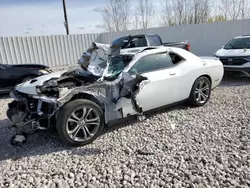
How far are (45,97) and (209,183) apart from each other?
2.64 meters

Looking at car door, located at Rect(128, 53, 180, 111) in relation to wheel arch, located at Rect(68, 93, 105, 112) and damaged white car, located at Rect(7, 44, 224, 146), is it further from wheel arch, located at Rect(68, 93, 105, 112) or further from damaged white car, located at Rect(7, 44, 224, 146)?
wheel arch, located at Rect(68, 93, 105, 112)

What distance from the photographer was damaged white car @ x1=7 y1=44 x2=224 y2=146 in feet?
11.1

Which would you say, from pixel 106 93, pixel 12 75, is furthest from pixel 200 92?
pixel 12 75

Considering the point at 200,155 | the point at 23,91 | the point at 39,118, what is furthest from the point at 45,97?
the point at 200,155

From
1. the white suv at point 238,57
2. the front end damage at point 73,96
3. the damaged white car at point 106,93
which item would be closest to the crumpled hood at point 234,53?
the white suv at point 238,57

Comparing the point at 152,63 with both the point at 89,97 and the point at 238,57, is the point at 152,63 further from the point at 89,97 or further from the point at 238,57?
the point at 238,57

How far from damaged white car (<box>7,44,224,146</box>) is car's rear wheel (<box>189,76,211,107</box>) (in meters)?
0.02

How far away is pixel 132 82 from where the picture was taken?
3754 mm

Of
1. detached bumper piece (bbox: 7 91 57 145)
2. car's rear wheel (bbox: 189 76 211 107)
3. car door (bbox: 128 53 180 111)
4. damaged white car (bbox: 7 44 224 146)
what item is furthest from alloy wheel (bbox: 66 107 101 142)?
car's rear wheel (bbox: 189 76 211 107)

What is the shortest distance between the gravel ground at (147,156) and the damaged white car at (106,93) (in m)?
0.31

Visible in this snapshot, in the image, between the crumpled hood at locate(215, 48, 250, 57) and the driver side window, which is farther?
the crumpled hood at locate(215, 48, 250, 57)

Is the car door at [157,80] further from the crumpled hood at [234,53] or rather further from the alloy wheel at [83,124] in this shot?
the crumpled hood at [234,53]

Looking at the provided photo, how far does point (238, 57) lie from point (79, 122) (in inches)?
242

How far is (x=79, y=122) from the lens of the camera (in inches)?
137
